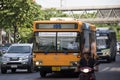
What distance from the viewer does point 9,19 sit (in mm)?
59281

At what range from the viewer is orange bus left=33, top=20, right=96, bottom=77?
25703 millimetres

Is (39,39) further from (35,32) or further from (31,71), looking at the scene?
(31,71)

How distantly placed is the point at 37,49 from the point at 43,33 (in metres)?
0.80

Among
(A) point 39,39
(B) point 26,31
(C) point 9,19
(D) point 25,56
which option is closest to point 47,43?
(A) point 39,39

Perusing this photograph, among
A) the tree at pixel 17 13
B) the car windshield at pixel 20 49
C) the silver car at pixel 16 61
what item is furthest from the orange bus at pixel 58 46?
the tree at pixel 17 13

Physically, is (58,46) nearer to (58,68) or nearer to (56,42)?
(56,42)

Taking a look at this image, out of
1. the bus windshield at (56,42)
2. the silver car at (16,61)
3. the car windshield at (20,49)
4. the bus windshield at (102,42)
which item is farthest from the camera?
the bus windshield at (102,42)

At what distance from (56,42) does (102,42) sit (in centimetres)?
2043

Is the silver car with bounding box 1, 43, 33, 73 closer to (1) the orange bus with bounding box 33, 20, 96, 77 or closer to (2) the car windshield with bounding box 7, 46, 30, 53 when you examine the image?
(2) the car windshield with bounding box 7, 46, 30, 53

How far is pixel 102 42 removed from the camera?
150 ft

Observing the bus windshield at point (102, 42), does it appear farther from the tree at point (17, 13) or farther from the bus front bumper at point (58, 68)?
the bus front bumper at point (58, 68)

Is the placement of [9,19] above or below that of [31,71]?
above

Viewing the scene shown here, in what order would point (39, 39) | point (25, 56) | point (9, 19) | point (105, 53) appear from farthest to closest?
point (9, 19), point (105, 53), point (25, 56), point (39, 39)

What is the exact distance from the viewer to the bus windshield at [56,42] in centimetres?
2569
